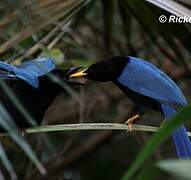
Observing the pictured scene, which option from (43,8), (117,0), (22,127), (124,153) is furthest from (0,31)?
(124,153)

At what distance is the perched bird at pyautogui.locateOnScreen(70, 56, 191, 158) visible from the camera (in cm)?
232

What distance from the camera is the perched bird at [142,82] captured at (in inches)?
91.4

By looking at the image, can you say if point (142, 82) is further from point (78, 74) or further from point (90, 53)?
point (90, 53)

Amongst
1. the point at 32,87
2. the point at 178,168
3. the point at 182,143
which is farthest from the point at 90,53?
the point at 178,168

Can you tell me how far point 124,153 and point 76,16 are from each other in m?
2.19

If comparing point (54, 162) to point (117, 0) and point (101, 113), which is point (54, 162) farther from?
point (117, 0)

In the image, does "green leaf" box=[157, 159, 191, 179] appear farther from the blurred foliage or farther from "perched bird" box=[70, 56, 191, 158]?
"perched bird" box=[70, 56, 191, 158]

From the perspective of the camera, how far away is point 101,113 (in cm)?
460

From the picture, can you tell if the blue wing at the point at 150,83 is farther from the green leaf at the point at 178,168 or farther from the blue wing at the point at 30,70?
the green leaf at the point at 178,168

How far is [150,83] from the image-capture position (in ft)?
7.93

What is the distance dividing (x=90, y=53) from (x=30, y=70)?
172 centimetres

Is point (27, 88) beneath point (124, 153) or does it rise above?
above

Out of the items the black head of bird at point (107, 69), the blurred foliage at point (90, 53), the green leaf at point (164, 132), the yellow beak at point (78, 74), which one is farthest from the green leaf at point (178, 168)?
the black head of bird at point (107, 69)

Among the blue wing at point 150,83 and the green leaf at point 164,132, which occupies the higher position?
the green leaf at point 164,132
